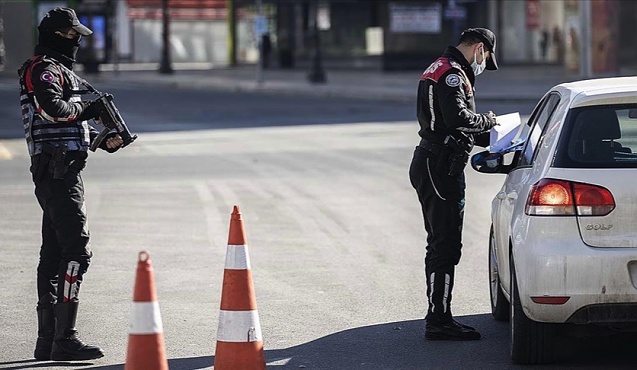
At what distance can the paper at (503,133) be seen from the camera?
7.74 metres

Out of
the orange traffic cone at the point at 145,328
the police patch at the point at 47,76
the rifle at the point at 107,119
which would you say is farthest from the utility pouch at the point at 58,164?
the orange traffic cone at the point at 145,328

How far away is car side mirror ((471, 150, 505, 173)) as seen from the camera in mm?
7469

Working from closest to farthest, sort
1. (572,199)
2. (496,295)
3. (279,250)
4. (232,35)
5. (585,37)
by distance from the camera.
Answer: (572,199) < (496,295) < (279,250) < (585,37) < (232,35)

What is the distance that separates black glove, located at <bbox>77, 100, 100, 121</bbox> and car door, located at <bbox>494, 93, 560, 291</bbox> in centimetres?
226

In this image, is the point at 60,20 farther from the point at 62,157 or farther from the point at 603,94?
the point at 603,94

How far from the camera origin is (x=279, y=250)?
1123 centimetres

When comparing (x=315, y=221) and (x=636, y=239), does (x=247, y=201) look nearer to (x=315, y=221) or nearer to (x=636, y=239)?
(x=315, y=221)

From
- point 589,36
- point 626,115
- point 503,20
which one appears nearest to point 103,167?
point 626,115

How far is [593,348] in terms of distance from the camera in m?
7.16

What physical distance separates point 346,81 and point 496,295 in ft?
116

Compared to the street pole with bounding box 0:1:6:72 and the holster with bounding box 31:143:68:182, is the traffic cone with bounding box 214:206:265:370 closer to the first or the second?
the holster with bounding box 31:143:68:182

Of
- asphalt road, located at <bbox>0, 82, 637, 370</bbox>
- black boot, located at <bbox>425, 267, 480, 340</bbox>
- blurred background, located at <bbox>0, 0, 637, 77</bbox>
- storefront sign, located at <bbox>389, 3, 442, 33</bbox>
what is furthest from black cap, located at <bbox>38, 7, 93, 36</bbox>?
storefront sign, located at <bbox>389, 3, 442, 33</bbox>

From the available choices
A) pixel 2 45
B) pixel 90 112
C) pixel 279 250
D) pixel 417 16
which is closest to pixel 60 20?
pixel 90 112

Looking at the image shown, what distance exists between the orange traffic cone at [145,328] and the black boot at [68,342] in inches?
73.5
